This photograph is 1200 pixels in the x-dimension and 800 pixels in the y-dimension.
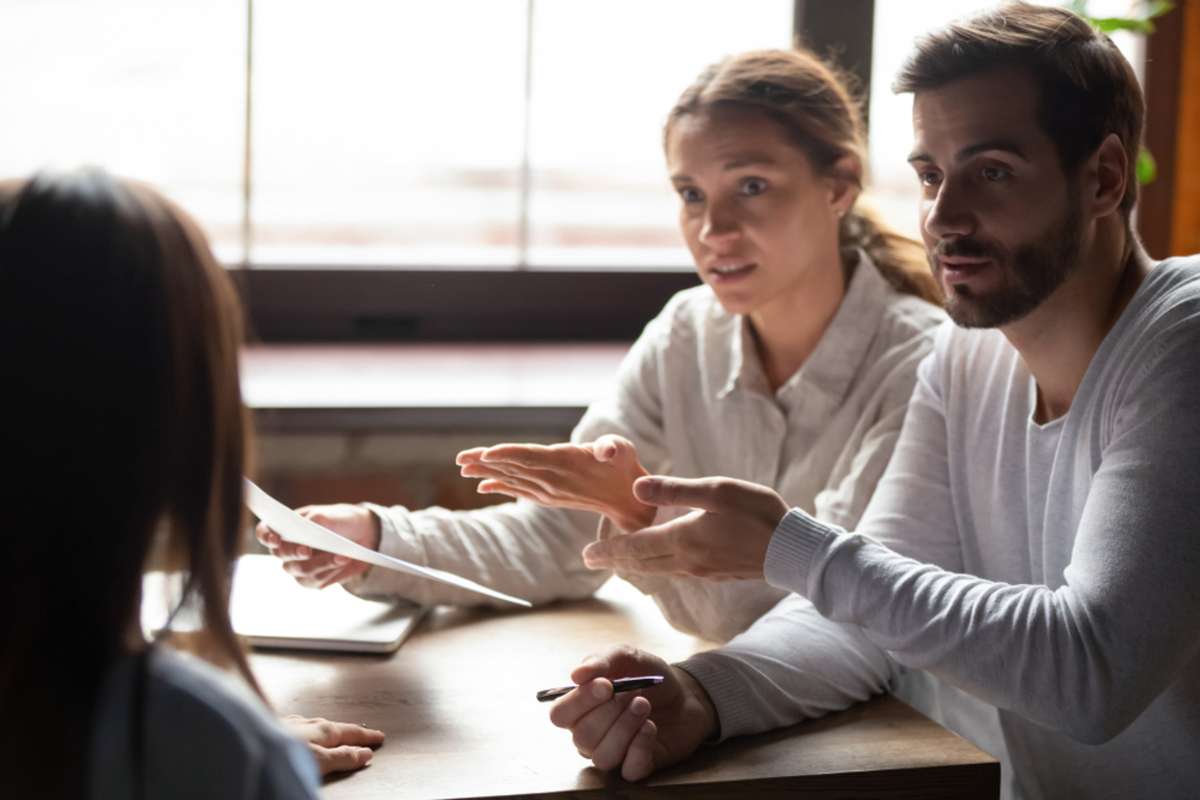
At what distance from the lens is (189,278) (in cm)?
79

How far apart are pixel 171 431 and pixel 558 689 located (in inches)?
22.3

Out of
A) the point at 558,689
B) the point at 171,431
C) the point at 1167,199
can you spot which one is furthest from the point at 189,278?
the point at 1167,199

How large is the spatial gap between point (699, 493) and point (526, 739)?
0.26 metres

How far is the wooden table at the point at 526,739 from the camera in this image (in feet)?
3.82

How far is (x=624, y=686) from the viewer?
4.03ft

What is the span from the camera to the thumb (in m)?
1.28

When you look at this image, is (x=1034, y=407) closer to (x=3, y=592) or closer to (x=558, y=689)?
(x=558, y=689)

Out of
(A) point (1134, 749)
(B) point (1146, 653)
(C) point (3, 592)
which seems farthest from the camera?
(A) point (1134, 749)

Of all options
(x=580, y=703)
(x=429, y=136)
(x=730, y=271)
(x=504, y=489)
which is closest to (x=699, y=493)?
(x=580, y=703)

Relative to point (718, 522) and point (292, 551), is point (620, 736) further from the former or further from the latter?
point (292, 551)

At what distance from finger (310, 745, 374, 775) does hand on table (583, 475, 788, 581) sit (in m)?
0.32

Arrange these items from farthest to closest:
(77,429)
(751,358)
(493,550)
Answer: (751,358), (493,550), (77,429)

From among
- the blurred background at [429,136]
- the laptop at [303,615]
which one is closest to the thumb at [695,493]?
the laptop at [303,615]

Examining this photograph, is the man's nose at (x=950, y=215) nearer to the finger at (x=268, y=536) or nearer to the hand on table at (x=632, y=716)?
the hand on table at (x=632, y=716)
